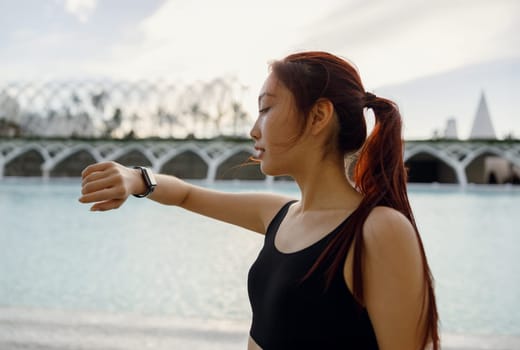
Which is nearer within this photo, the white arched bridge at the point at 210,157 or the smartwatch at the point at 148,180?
the smartwatch at the point at 148,180

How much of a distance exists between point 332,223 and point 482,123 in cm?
4178

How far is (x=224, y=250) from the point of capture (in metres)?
7.79

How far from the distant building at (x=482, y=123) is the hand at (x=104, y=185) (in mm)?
41042

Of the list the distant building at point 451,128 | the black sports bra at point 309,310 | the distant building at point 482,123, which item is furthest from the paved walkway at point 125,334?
the distant building at point 451,128

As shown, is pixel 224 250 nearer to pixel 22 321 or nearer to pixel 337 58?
pixel 22 321

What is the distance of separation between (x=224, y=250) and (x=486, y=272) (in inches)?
145

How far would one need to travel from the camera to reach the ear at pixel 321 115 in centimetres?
80

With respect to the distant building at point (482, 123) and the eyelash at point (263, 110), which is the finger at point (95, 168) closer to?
Result: the eyelash at point (263, 110)

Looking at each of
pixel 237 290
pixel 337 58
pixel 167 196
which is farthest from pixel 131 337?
pixel 237 290

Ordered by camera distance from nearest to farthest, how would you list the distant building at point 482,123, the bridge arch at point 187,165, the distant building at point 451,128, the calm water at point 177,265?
the calm water at point 177,265
the bridge arch at point 187,165
the distant building at point 482,123
the distant building at point 451,128

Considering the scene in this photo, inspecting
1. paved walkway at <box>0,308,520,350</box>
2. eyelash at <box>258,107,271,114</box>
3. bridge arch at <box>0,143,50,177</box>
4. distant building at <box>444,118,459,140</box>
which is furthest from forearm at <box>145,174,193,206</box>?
distant building at <box>444,118,459,140</box>

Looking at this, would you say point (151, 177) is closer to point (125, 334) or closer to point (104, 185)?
point (104, 185)

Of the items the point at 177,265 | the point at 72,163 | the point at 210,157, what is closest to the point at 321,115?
the point at 177,265

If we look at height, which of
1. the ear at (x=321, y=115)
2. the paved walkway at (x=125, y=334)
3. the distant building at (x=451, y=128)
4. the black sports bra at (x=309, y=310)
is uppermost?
the ear at (x=321, y=115)
